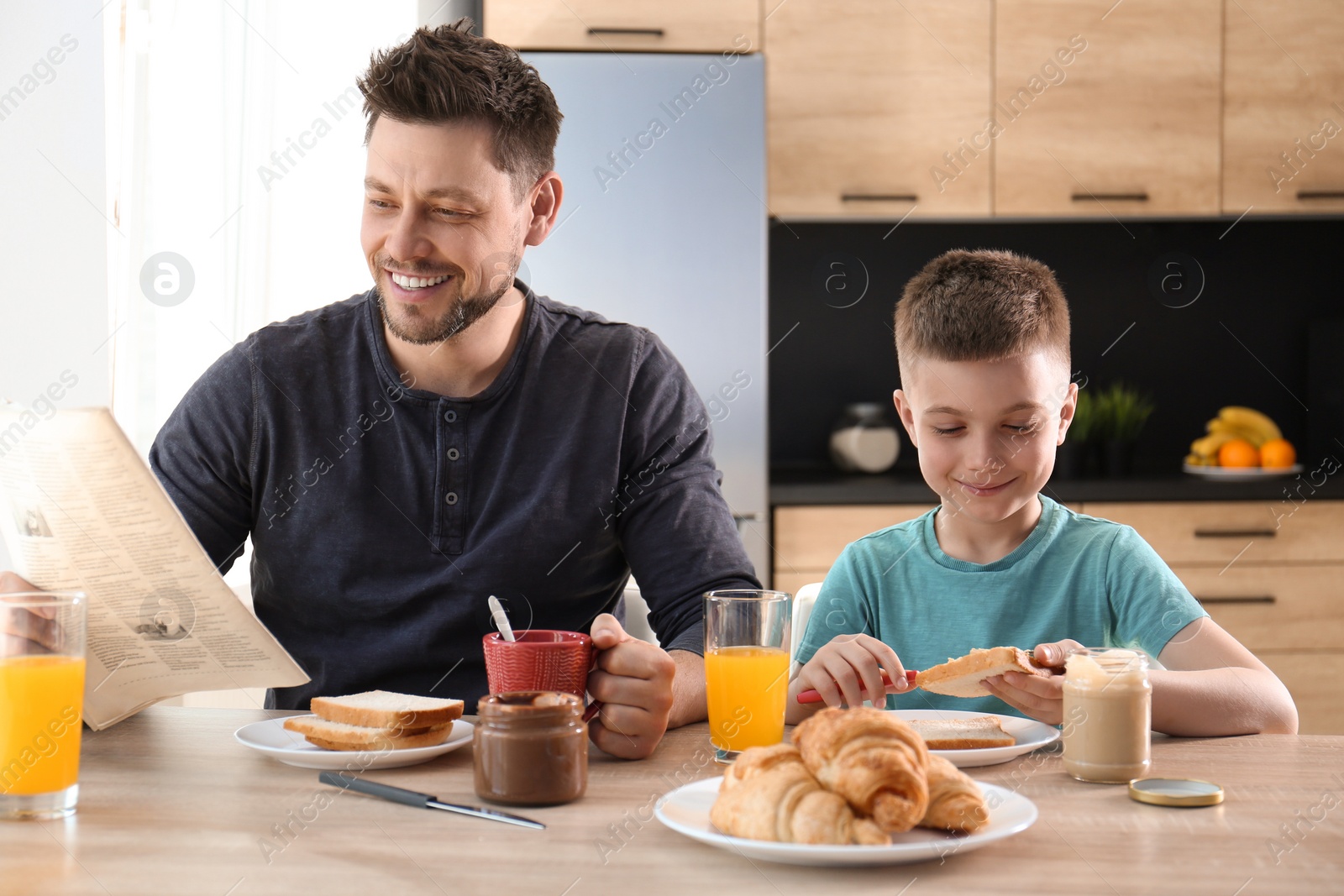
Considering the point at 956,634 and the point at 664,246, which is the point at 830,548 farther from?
the point at 956,634

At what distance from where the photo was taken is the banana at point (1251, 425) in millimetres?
3117

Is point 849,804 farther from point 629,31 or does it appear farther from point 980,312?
point 629,31

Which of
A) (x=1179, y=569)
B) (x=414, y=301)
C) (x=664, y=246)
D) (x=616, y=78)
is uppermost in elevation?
(x=616, y=78)

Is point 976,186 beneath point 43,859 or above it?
above

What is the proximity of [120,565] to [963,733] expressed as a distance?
73 centimetres

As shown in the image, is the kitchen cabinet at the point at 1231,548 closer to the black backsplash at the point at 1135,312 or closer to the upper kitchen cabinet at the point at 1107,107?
the black backsplash at the point at 1135,312

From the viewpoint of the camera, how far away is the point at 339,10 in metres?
2.68

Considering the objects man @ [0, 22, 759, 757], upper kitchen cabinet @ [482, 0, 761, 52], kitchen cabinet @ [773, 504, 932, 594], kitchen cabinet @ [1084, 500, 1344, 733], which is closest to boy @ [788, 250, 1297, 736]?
man @ [0, 22, 759, 757]

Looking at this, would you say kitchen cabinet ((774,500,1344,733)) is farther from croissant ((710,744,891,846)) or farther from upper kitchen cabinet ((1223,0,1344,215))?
croissant ((710,744,891,846))

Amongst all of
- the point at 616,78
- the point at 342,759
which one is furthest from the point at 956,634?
the point at 616,78

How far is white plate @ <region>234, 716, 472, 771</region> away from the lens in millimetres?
999

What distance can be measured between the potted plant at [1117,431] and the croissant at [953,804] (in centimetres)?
242

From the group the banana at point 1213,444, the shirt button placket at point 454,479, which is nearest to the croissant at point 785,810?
the shirt button placket at point 454,479

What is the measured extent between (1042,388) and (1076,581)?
0.23 m
